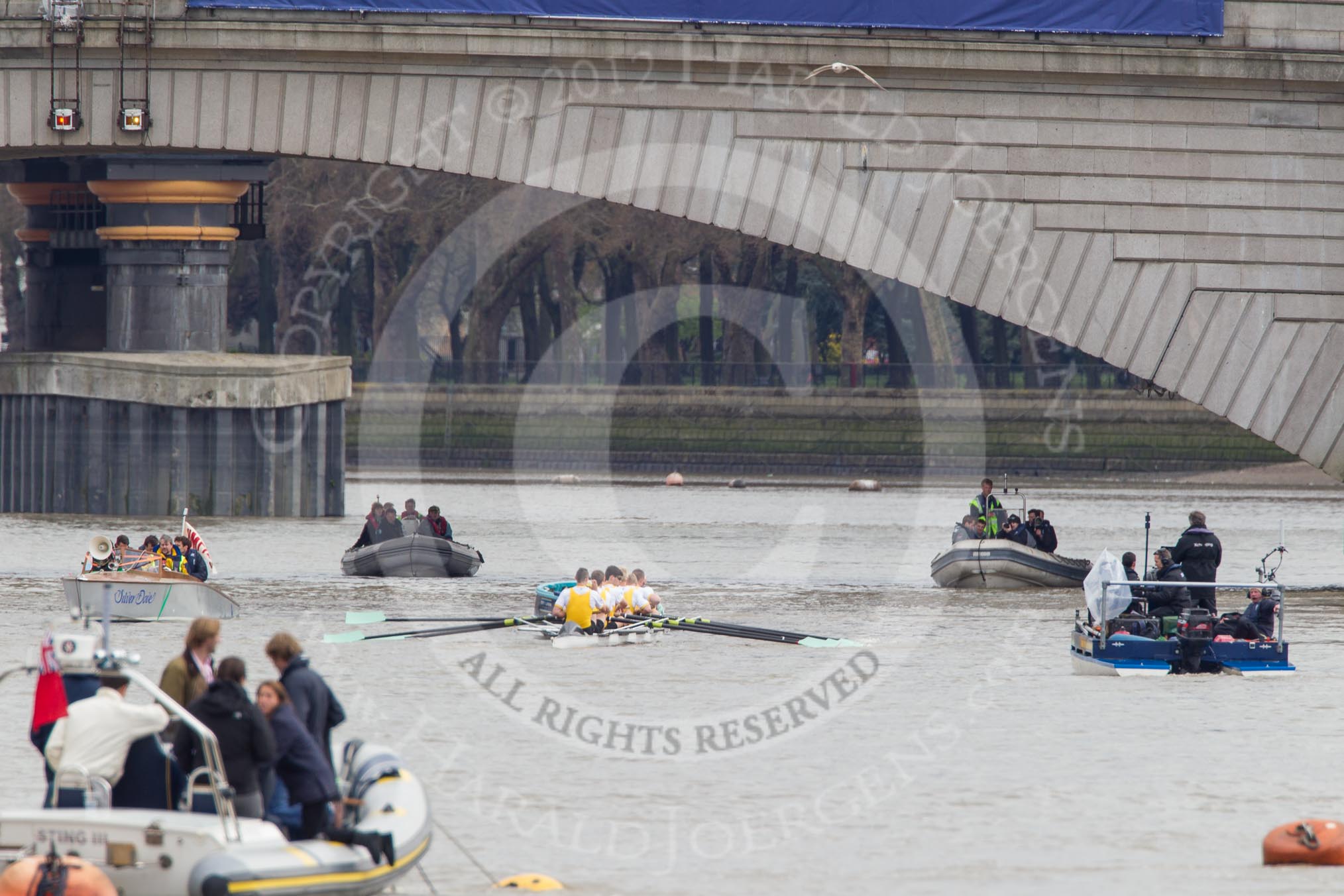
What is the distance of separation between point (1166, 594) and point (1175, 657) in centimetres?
127

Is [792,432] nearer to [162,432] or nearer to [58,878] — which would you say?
[162,432]

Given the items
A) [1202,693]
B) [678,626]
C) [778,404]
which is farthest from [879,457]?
[1202,693]

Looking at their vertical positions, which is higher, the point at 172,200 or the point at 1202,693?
the point at 172,200

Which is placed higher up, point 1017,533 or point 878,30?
point 878,30

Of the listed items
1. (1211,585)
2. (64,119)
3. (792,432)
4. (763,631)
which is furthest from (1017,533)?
(792,432)

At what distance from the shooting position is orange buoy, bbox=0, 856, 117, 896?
43.8ft

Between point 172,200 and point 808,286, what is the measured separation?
39269 mm

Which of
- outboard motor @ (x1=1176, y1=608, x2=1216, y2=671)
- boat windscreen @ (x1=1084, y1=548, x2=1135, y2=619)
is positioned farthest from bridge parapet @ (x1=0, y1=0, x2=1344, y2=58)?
outboard motor @ (x1=1176, y1=608, x2=1216, y2=671)

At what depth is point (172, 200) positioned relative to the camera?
161 ft

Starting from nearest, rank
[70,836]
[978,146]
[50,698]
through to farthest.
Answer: [70,836] < [50,698] < [978,146]

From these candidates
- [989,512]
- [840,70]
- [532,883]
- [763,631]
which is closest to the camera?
[532,883]

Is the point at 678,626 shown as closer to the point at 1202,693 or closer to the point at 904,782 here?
the point at 1202,693

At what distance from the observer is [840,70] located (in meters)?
36.4

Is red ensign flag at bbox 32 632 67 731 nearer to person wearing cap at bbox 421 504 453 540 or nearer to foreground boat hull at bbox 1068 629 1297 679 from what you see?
foreground boat hull at bbox 1068 629 1297 679
